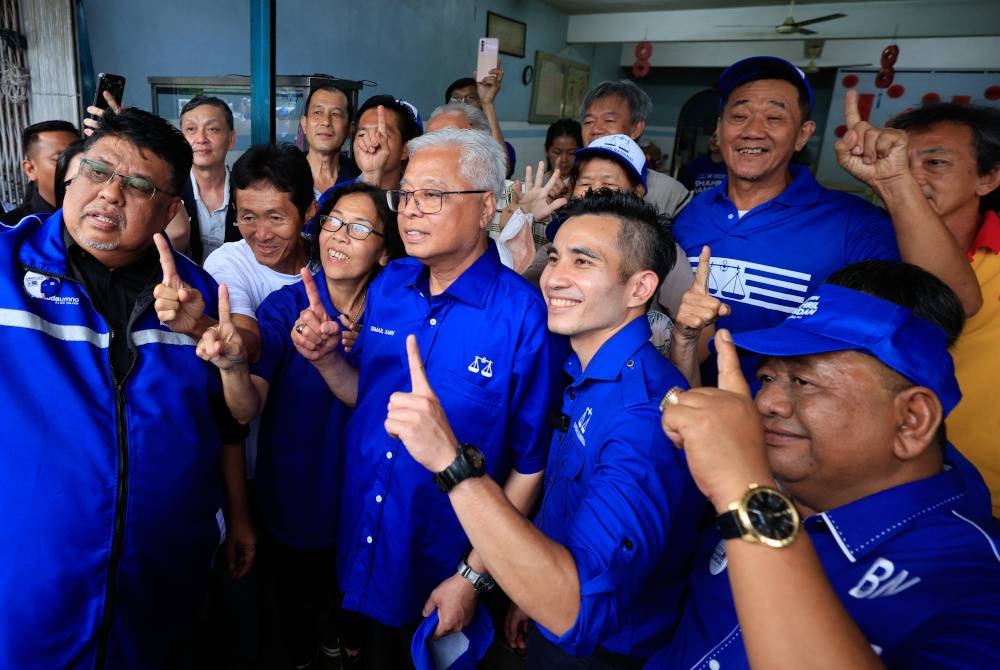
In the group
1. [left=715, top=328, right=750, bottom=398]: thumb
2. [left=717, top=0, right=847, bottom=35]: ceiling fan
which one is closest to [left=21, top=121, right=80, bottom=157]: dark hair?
[left=715, top=328, right=750, bottom=398]: thumb

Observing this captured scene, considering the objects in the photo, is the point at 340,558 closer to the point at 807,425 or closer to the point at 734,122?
the point at 807,425

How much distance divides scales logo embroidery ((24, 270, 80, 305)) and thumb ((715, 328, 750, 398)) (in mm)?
1410

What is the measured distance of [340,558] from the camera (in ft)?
5.90

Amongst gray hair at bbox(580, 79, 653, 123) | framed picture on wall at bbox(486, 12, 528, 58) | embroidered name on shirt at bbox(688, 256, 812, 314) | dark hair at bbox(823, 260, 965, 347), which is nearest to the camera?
dark hair at bbox(823, 260, 965, 347)

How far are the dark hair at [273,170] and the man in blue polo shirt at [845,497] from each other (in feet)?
5.47

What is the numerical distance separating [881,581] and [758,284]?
3.81ft

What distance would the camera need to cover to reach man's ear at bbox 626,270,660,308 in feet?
4.80

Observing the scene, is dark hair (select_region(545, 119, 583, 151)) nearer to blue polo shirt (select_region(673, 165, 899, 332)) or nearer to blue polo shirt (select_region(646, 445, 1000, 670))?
blue polo shirt (select_region(673, 165, 899, 332))

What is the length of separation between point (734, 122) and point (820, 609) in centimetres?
176

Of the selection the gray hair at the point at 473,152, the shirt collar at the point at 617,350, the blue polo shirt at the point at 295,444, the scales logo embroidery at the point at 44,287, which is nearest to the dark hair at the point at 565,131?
the gray hair at the point at 473,152

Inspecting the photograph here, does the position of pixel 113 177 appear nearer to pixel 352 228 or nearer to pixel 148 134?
pixel 148 134

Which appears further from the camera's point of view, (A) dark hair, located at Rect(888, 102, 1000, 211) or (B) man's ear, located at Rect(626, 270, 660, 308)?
(A) dark hair, located at Rect(888, 102, 1000, 211)

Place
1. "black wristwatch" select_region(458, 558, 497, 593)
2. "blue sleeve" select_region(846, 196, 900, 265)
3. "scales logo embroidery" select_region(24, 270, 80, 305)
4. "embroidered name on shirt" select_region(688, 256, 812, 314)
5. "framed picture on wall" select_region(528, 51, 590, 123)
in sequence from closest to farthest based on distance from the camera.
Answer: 1. "scales logo embroidery" select_region(24, 270, 80, 305)
2. "black wristwatch" select_region(458, 558, 497, 593)
3. "blue sleeve" select_region(846, 196, 900, 265)
4. "embroidered name on shirt" select_region(688, 256, 812, 314)
5. "framed picture on wall" select_region(528, 51, 590, 123)

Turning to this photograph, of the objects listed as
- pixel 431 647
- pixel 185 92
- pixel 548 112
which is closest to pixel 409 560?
pixel 431 647
